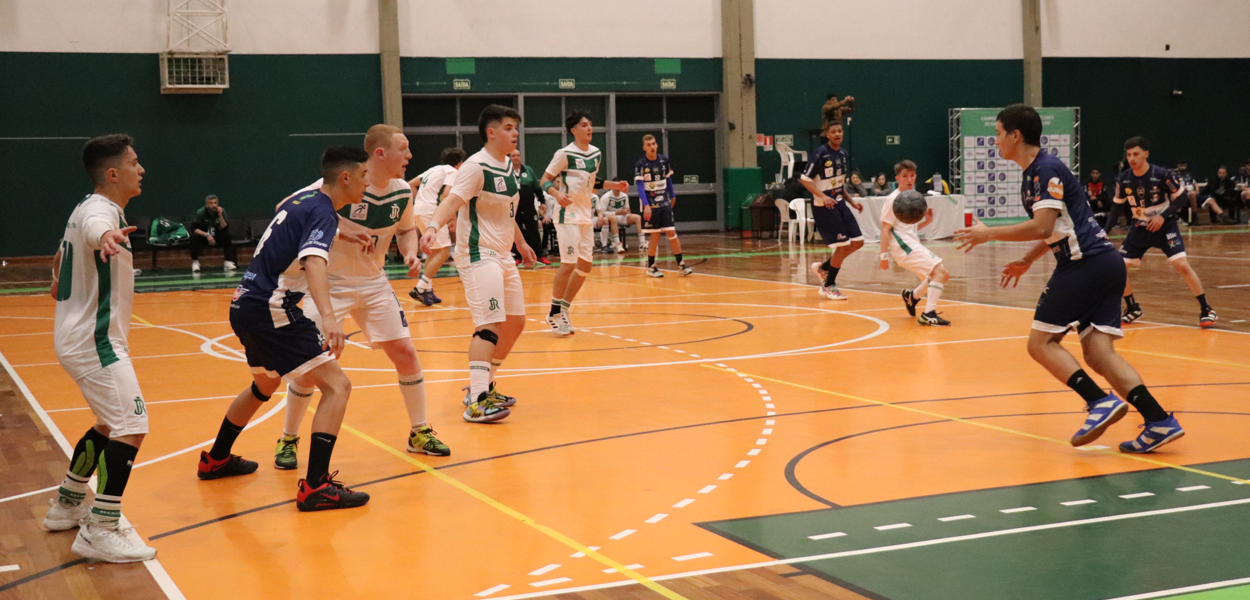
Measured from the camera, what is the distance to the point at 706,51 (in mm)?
28547

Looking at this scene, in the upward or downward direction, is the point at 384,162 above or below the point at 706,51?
below

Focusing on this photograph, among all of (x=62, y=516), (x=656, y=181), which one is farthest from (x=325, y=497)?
(x=656, y=181)

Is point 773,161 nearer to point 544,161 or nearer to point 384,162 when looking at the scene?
point 544,161

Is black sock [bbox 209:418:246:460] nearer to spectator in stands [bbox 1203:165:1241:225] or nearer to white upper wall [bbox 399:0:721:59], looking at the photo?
white upper wall [bbox 399:0:721:59]

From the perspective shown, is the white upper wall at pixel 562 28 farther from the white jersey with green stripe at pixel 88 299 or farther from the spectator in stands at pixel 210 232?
the white jersey with green stripe at pixel 88 299

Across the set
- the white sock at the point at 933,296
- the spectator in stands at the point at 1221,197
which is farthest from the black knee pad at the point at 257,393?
the spectator in stands at the point at 1221,197

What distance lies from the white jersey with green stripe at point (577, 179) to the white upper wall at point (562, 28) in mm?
15427

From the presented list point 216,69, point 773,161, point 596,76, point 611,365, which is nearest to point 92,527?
point 611,365

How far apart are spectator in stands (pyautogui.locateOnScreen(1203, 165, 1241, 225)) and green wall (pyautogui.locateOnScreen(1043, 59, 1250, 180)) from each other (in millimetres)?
2251

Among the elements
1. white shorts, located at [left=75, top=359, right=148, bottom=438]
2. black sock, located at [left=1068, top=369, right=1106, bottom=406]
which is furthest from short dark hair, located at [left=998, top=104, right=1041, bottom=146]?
white shorts, located at [left=75, top=359, right=148, bottom=438]

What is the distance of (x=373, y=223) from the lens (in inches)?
248

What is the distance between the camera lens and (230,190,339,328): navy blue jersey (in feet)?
17.1

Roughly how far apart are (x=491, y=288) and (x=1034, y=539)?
3.83m

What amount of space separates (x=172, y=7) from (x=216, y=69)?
1.48 metres
